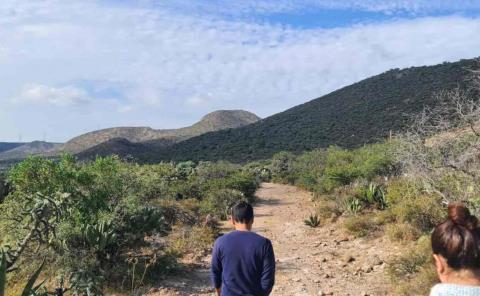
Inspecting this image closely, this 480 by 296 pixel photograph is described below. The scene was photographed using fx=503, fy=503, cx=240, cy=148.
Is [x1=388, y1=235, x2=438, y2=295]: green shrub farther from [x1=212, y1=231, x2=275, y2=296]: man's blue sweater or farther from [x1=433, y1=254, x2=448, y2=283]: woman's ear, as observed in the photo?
[x1=433, y1=254, x2=448, y2=283]: woman's ear

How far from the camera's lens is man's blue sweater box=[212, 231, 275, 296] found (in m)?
3.86

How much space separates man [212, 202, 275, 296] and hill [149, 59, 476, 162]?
40359 mm

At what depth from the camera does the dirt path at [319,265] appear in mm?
7625

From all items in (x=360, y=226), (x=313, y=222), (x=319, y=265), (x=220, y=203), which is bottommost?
(x=319, y=265)

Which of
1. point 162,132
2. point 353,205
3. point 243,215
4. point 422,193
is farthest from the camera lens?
point 162,132

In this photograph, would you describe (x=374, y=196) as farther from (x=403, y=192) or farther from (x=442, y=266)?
(x=442, y=266)

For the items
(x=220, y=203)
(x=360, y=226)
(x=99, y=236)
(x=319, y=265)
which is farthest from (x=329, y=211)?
(x=99, y=236)

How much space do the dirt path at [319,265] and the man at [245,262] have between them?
12.1 ft

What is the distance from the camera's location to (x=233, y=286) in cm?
391

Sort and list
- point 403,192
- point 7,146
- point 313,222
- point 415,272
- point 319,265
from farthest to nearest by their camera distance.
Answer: point 7,146, point 313,222, point 403,192, point 319,265, point 415,272

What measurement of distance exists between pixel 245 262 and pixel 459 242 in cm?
207

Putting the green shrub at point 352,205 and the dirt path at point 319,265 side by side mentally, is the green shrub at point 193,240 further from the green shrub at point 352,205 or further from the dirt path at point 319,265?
the green shrub at point 352,205

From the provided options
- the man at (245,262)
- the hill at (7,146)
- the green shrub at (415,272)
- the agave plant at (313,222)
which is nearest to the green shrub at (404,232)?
the green shrub at (415,272)

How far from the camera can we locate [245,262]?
12.7 ft
